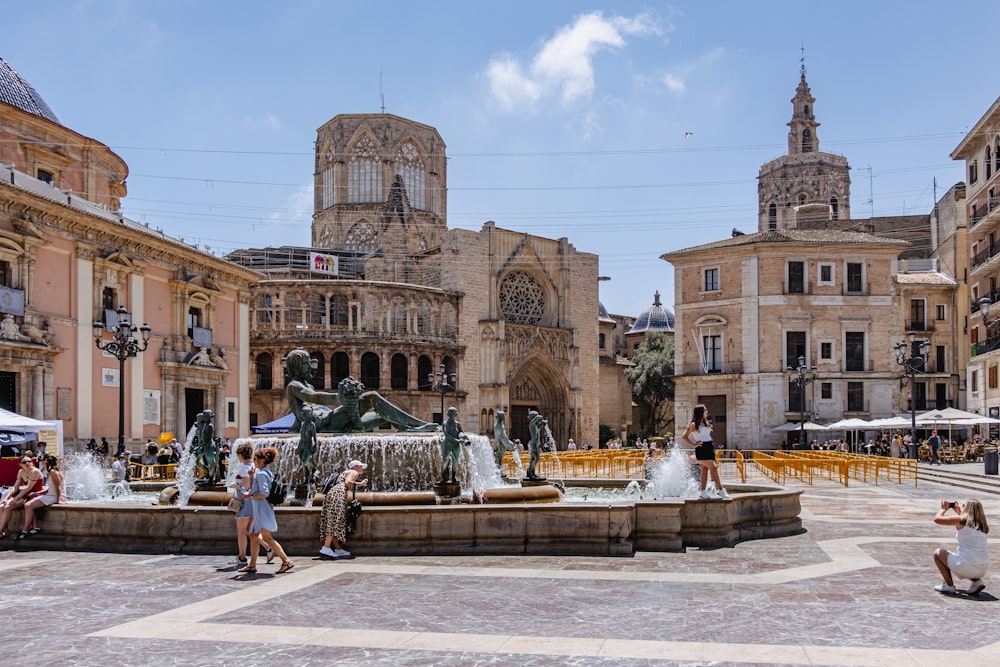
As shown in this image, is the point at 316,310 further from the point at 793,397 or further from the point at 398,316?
the point at 793,397

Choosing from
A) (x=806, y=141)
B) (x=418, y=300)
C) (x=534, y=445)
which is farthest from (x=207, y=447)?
(x=806, y=141)

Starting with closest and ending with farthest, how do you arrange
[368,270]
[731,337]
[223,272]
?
[223,272] → [731,337] → [368,270]

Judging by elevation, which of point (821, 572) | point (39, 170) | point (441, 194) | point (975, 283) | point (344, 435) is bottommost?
point (821, 572)

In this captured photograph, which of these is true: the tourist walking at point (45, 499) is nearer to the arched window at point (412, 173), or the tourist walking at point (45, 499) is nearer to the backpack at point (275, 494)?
the backpack at point (275, 494)

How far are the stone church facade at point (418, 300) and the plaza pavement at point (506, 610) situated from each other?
38.1 m

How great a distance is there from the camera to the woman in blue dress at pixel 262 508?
391 inches

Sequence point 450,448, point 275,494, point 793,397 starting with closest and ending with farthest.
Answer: point 275,494
point 450,448
point 793,397

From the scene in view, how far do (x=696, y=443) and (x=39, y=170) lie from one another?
2926 centimetres

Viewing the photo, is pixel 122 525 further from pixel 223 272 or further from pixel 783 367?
pixel 783 367

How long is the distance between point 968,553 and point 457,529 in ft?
17.1

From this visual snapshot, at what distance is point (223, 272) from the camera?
37125mm

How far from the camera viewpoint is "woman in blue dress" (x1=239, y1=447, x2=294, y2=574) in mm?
9930

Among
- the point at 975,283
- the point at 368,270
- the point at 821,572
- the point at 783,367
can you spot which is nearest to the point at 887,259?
the point at 975,283

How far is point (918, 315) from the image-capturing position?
161ft
